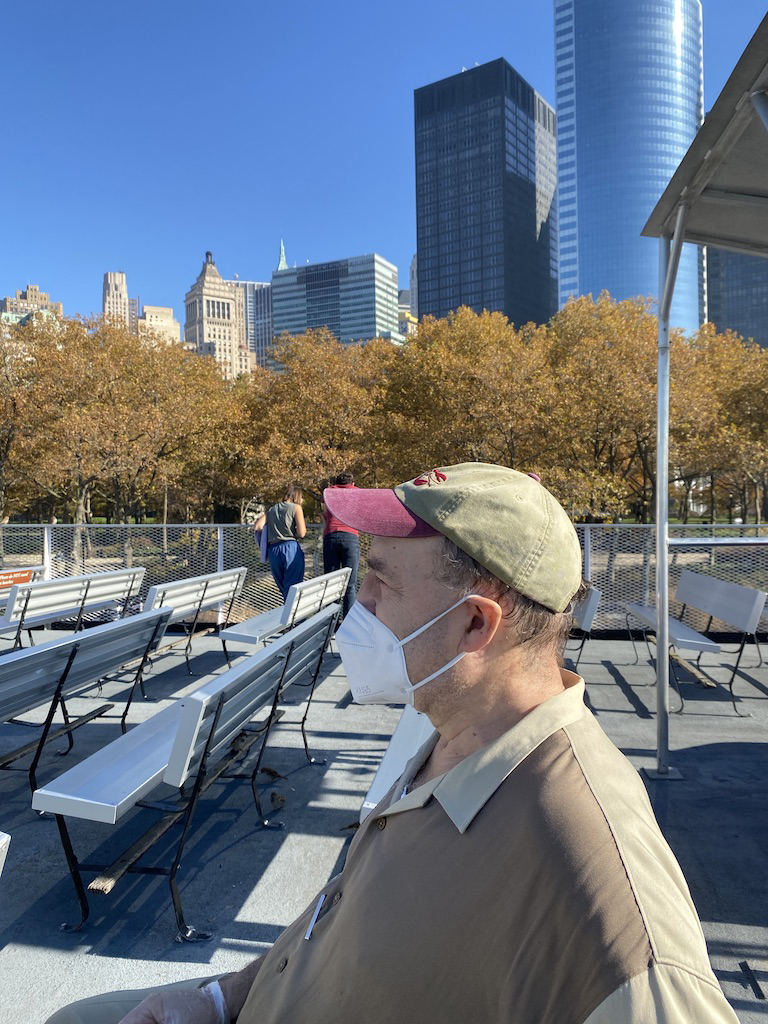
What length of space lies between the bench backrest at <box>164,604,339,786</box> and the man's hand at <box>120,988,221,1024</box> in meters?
1.32

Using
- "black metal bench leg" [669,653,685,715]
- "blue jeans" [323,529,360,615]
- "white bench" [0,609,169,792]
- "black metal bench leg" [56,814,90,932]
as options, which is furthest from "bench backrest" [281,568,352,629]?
"black metal bench leg" [669,653,685,715]

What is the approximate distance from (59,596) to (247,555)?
359 centimetres

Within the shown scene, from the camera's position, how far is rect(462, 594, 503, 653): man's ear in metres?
1.33

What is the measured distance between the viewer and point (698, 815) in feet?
13.0

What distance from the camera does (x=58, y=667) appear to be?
397 centimetres

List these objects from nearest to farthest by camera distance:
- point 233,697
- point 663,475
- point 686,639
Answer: point 233,697
point 663,475
point 686,639

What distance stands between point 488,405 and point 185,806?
17.2m

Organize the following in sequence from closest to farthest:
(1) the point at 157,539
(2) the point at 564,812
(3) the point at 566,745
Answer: (2) the point at 564,812 → (3) the point at 566,745 → (1) the point at 157,539

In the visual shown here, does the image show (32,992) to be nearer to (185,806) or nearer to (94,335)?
(185,806)

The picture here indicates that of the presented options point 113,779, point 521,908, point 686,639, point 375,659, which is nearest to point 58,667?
point 113,779

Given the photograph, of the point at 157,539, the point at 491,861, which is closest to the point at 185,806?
the point at 491,861

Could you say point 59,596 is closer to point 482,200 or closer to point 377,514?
point 377,514

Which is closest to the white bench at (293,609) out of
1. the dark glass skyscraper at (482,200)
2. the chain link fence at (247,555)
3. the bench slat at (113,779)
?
the bench slat at (113,779)

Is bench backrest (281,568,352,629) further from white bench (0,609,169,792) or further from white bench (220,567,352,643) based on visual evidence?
white bench (0,609,169,792)
